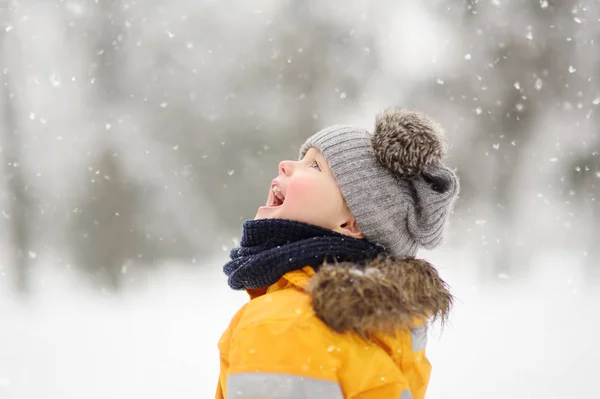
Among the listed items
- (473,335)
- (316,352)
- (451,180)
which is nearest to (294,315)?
(316,352)

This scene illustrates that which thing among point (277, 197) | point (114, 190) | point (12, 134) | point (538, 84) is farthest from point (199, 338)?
point (538, 84)

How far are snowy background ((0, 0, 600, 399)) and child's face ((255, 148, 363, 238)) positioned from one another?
14.2 ft

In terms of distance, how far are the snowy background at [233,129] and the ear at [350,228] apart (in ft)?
14.2

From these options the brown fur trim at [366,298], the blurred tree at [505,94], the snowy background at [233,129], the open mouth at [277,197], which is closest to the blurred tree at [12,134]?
the snowy background at [233,129]

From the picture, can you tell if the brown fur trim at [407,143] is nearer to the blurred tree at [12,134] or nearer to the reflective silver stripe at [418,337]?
the reflective silver stripe at [418,337]

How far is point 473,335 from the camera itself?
477 cm

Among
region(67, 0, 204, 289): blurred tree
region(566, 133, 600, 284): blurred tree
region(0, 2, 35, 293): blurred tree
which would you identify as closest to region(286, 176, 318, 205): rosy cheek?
region(67, 0, 204, 289): blurred tree

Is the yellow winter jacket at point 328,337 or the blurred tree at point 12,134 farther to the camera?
the blurred tree at point 12,134

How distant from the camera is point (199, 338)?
5043mm

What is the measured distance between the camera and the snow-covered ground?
13.4ft

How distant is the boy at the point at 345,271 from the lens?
111 centimetres

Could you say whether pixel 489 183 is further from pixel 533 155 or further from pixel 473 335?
pixel 473 335

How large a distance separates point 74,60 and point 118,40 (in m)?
0.59

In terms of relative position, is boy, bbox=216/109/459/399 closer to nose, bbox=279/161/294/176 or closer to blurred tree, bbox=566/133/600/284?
nose, bbox=279/161/294/176
